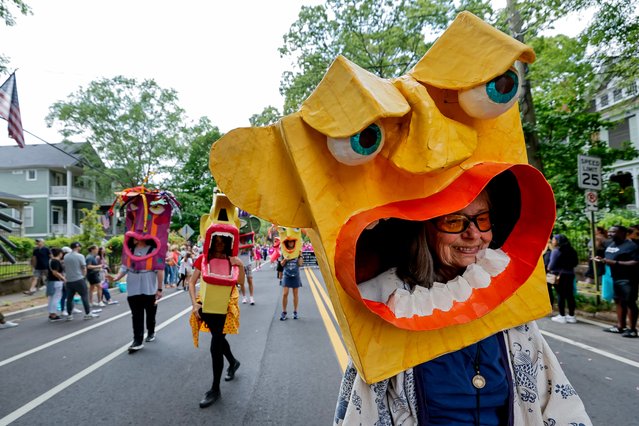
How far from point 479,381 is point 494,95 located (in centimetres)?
99

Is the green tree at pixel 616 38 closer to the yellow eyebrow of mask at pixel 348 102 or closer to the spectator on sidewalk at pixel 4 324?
the yellow eyebrow of mask at pixel 348 102

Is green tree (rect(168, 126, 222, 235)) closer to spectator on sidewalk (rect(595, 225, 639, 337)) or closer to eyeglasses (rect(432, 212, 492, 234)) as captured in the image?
spectator on sidewalk (rect(595, 225, 639, 337))

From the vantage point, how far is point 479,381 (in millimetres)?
1348

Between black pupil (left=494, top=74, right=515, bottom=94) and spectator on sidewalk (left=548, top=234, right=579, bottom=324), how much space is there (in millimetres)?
A: 7771

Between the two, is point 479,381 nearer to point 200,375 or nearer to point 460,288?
point 460,288

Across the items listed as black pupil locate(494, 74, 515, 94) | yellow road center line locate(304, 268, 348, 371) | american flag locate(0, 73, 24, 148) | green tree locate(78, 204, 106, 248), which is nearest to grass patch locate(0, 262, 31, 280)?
green tree locate(78, 204, 106, 248)

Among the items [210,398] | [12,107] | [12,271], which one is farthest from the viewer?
[12,271]

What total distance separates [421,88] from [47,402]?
16.8ft

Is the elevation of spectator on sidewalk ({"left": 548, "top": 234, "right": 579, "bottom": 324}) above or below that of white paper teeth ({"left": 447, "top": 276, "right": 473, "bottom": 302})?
below

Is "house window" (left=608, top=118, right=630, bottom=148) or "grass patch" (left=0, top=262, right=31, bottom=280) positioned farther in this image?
"house window" (left=608, top=118, right=630, bottom=148)

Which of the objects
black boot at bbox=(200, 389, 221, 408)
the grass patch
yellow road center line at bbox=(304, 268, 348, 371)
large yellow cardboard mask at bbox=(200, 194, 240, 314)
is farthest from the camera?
the grass patch

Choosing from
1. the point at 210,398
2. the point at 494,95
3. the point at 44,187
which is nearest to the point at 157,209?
the point at 210,398

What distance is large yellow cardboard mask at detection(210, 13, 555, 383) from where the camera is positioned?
1133mm

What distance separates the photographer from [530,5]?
7.80 metres
